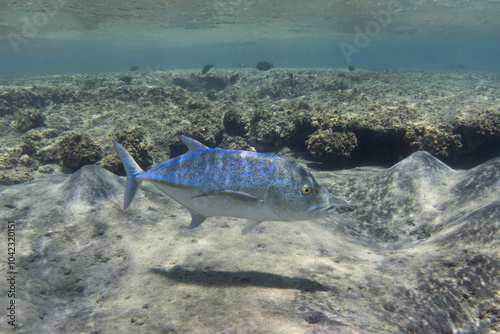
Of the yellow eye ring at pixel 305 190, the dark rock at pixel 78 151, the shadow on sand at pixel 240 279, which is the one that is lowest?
the dark rock at pixel 78 151

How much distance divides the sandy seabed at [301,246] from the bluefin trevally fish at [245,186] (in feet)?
2.66

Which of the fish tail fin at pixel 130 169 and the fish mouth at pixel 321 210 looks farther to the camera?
the fish tail fin at pixel 130 169

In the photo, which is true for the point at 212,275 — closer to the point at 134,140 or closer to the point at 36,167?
the point at 134,140

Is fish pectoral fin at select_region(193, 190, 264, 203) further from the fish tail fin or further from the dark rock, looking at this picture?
the dark rock

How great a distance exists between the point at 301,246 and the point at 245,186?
1.65m

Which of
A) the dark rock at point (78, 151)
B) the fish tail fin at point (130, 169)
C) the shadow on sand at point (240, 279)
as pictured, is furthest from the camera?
the dark rock at point (78, 151)

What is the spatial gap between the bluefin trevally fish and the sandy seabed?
0.81 meters

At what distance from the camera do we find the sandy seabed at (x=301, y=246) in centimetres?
230

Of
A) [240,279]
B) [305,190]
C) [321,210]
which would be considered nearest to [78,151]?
[240,279]

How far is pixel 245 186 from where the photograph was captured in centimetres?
246

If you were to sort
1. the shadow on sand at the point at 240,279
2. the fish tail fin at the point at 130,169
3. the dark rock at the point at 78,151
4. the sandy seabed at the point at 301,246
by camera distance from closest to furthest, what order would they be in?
the sandy seabed at the point at 301,246 → the shadow on sand at the point at 240,279 → the fish tail fin at the point at 130,169 → the dark rock at the point at 78,151

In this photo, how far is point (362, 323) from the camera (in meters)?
2.09

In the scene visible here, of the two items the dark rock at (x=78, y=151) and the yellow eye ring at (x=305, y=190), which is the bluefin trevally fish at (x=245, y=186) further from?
the dark rock at (x=78, y=151)

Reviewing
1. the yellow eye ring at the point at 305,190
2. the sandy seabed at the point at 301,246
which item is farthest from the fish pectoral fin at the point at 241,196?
the sandy seabed at the point at 301,246
